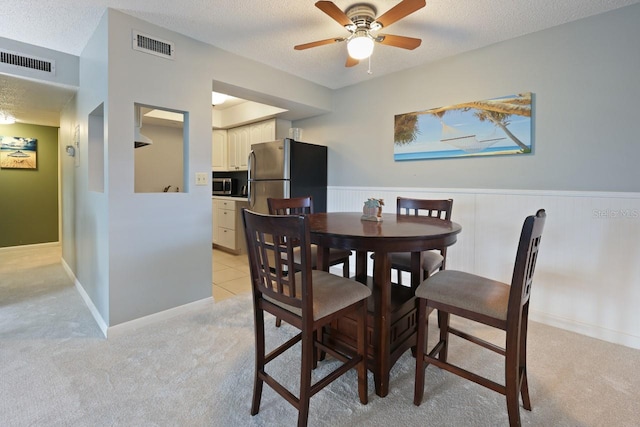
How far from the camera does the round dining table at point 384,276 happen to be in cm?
→ 145

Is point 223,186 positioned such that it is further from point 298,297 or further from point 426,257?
point 298,297

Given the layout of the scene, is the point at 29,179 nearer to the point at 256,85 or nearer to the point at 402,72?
the point at 256,85

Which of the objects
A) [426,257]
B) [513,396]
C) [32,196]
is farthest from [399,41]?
[32,196]

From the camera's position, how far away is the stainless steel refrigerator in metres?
3.67

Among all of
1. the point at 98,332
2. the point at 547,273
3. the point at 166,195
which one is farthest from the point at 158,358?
the point at 547,273

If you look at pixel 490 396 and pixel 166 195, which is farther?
pixel 166 195

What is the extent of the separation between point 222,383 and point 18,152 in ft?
18.3

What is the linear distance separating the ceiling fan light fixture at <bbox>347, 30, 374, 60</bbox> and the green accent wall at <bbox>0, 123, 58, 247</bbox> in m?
5.56

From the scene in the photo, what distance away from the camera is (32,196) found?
4.97m

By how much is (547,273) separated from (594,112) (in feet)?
4.18

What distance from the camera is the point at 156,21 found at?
91.7 inches

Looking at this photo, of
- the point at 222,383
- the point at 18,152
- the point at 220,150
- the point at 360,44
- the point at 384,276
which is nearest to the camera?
the point at 384,276

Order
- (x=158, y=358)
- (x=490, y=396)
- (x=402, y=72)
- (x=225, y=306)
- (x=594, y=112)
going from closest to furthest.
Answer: (x=490, y=396), (x=158, y=358), (x=594, y=112), (x=225, y=306), (x=402, y=72)

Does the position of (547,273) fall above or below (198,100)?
below
